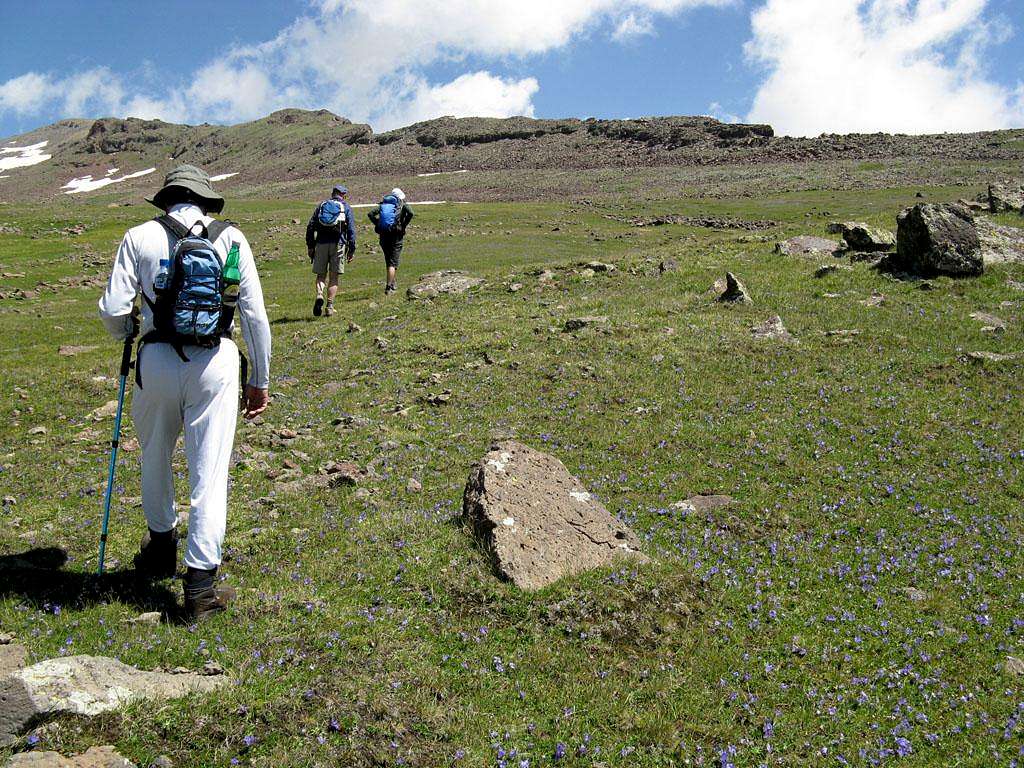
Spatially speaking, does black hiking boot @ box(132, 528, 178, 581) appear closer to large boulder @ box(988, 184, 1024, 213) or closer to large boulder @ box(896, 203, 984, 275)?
large boulder @ box(896, 203, 984, 275)

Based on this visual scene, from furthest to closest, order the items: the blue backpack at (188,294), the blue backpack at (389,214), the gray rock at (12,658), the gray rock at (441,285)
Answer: the gray rock at (441,285) < the blue backpack at (389,214) < the blue backpack at (188,294) < the gray rock at (12,658)

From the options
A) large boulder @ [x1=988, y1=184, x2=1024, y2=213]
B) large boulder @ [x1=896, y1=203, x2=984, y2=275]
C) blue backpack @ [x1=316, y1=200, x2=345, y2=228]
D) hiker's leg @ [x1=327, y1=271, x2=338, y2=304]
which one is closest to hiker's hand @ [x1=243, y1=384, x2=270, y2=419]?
blue backpack @ [x1=316, y1=200, x2=345, y2=228]

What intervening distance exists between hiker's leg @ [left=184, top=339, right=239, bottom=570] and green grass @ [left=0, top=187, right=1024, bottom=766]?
0.77 meters

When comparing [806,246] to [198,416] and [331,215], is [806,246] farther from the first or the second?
[198,416]

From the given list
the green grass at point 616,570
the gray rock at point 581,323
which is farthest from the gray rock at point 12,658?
the gray rock at point 581,323

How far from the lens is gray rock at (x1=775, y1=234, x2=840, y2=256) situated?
991 inches

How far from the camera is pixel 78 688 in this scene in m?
4.64

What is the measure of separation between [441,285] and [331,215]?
16.2 ft

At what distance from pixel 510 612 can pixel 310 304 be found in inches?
826

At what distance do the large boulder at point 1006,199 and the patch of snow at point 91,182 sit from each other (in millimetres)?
174562

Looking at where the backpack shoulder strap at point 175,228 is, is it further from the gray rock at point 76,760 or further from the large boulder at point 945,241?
the large boulder at point 945,241

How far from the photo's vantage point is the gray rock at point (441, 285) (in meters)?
24.4

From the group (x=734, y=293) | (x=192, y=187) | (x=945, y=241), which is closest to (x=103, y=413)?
(x=192, y=187)

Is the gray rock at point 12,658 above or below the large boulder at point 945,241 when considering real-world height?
below
